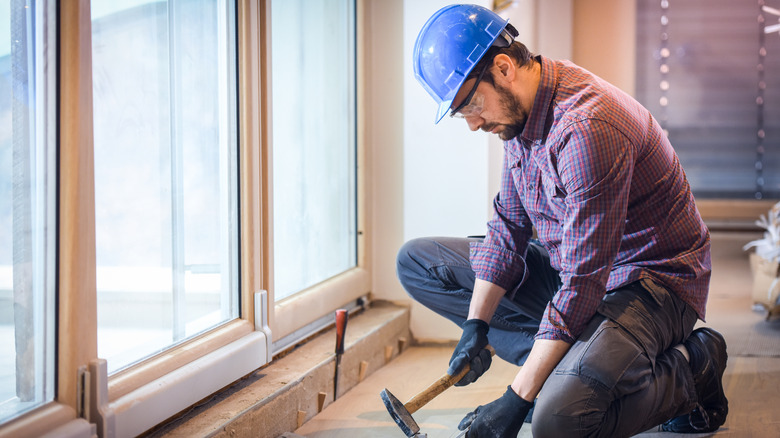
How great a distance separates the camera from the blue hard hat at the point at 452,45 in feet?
4.73

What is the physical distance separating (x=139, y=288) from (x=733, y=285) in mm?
3020

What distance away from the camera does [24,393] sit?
44.3 inches

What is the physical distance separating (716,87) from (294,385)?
377 cm

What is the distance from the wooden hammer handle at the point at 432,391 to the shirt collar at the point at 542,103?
52cm

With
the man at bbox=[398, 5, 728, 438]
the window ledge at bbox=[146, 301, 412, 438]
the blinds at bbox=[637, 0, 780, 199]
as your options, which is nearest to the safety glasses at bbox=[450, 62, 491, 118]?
the man at bbox=[398, 5, 728, 438]

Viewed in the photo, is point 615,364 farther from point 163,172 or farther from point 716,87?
point 716,87

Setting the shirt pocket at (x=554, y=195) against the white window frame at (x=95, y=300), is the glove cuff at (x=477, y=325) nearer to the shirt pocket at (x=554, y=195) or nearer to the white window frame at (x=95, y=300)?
the shirt pocket at (x=554, y=195)

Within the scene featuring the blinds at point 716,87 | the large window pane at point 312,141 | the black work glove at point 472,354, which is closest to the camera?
the black work glove at point 472,354

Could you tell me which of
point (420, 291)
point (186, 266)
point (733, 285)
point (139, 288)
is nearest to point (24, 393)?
point (139, 288)

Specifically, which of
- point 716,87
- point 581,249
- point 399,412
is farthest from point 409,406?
point 716,87

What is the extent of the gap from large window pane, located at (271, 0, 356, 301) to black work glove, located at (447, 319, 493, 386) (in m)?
0.57

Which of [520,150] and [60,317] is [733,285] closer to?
[520,150]

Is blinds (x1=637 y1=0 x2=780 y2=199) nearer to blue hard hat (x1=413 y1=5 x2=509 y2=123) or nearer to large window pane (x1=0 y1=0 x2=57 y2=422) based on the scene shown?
blue hard hat (x1=413 y1=5 x2=509 y2=123)

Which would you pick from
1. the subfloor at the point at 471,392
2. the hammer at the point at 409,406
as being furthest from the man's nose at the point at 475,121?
the subfloor at the point at 471,392
